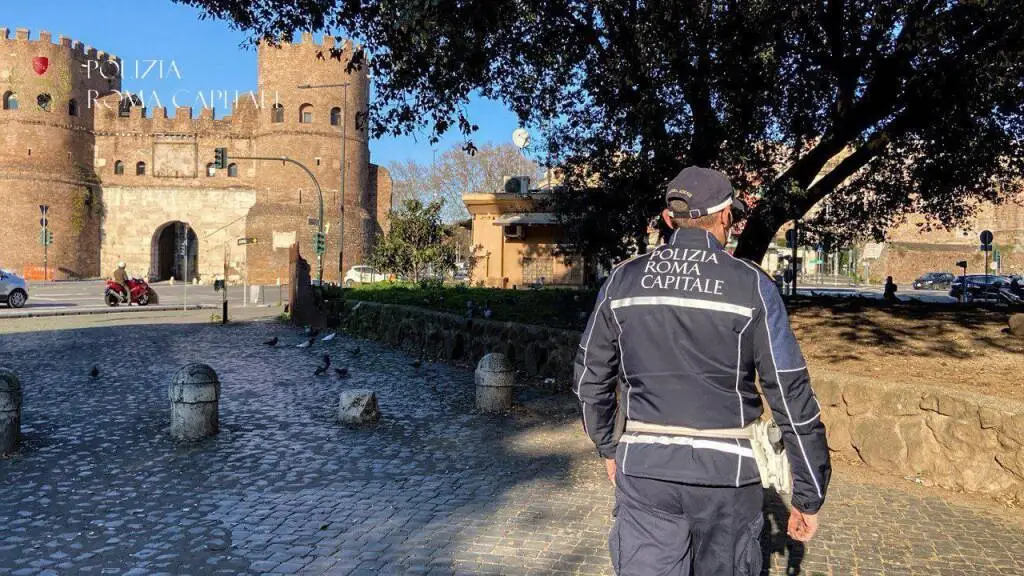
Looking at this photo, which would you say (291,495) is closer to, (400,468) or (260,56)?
(400,468)

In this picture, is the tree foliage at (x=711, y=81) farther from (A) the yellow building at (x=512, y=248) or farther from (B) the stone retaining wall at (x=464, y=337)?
(A) the yellow building at (x=512, y=248)

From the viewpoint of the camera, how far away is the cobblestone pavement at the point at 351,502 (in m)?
4.03

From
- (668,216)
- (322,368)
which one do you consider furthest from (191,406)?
(668,216)

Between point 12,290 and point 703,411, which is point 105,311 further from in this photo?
point 703,411

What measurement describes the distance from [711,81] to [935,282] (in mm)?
48339

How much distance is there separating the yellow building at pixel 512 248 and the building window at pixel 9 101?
37.2m

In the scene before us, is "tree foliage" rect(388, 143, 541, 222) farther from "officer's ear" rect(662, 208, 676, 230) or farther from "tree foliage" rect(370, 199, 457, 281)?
"officer's ear" rect(662, 208, 676, 230)

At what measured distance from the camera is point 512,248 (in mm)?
27828

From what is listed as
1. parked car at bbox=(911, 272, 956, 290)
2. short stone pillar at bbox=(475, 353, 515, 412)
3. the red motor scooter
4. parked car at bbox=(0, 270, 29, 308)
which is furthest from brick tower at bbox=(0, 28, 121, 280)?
parked car at bbox=(911, 272, 956, 290)

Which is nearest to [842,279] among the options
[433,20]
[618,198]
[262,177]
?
[262,177]

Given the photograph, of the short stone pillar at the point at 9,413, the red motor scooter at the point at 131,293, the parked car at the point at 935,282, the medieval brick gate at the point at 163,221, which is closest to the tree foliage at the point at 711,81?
the short stone pillar at the point at 9,413

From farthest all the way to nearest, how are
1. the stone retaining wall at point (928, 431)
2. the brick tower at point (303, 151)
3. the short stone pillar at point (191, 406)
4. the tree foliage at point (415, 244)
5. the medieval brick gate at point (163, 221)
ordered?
the medieval brick gate at point (163, 221) < the brick tower at point (303, 151) < the tree foliage at point (415, 244) < the short stone pillar at point (191, 406) < the stone retaining wall at point (928, 431)

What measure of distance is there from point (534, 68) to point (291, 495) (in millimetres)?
7773

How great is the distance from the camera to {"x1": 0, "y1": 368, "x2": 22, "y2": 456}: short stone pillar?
19.7 feet
